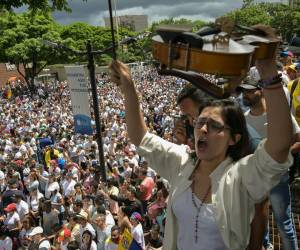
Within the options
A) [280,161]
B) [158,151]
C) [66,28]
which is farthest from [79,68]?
[66,28]

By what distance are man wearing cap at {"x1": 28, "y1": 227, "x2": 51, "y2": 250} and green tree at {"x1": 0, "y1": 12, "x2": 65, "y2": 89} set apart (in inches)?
1310

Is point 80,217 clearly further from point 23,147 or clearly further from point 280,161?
point 23,147

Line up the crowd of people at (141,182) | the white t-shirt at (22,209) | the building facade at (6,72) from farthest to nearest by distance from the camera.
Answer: the building facade at (6,72) → the white t-shirt at (22,209) → the crowd of people at (141,182)

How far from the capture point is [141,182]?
8.24 meters

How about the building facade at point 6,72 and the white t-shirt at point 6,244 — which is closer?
the white t-shirt at point 6,244

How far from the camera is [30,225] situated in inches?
321

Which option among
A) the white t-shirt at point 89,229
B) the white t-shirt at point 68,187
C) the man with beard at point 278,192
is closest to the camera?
the man with beard at point 278,192

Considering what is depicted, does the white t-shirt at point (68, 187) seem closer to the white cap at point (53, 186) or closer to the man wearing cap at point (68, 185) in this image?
the man wearing cap at point (68, 185)

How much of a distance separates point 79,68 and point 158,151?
6.91 meters

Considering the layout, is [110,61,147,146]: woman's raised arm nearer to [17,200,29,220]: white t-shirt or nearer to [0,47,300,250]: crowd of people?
[0,47,300,250]: crowd of people

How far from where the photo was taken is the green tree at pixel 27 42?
39469mm

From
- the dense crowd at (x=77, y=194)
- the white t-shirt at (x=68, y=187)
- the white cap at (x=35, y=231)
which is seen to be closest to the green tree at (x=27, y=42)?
the dense crowd at (x=77, y=194)

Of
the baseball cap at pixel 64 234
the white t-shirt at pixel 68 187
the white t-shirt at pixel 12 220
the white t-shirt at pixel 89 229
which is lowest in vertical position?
the white t-shirt at pixel 68 187

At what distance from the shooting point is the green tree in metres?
39.5
